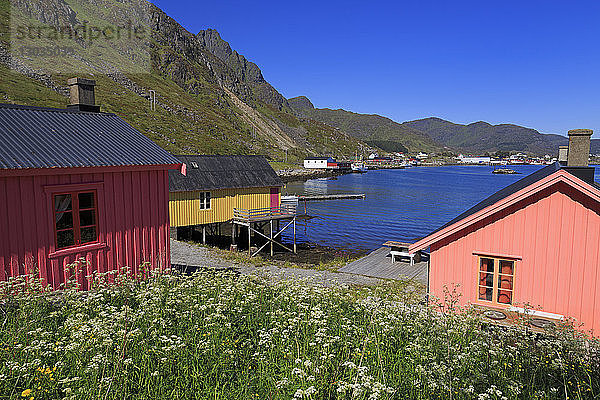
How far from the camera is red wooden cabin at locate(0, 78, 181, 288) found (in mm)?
10719

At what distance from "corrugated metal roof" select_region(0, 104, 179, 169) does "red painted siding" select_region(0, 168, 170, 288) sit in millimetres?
426

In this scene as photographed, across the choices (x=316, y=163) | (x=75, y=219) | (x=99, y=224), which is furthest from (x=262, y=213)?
(x=316, y=163)

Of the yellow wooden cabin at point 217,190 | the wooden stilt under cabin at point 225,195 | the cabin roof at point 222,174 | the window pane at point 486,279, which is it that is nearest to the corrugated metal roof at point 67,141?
the window pane at point 486,279

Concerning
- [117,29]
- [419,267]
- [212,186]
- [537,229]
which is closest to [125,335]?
[537,229]

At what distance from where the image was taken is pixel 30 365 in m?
5.19

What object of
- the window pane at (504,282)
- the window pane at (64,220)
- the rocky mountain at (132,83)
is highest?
the rocky mountain at (132,83)

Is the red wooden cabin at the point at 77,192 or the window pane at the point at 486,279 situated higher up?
the red wooden cabin at the point at 77,192

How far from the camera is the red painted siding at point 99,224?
34.8 feet

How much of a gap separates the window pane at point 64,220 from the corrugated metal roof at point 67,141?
1.56 metres

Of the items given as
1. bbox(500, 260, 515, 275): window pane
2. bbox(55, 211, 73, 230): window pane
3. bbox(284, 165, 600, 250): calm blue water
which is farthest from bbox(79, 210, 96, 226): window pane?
bbox(284, 165, 600, 250): calm blue water

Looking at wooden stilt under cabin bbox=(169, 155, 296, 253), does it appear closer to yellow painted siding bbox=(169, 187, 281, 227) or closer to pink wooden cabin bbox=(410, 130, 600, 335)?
yellow painted siding bbox=(169, 187, 281, 227)

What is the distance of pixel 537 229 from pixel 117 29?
214017mm

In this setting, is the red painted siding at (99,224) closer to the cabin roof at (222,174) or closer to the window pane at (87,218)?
the window pane at (87,218)

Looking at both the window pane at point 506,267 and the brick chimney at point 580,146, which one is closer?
the window pane at point 506,267
